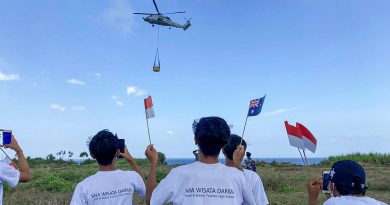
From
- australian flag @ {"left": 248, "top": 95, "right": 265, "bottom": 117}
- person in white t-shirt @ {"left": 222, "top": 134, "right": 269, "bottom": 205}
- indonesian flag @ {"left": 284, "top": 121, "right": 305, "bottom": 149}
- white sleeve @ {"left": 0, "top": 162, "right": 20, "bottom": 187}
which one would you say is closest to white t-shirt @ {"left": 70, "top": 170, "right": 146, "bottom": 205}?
white sleeve @ {"left": 0, "top": 162, "right": 20, "bottom": 187}

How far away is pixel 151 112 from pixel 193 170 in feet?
8.40

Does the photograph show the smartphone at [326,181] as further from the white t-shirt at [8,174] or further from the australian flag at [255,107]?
the australian flag at [255,107]

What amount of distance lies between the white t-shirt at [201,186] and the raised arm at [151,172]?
0.46 metres

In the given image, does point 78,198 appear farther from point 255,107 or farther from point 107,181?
point 255,107

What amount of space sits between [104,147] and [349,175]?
76.0 inches

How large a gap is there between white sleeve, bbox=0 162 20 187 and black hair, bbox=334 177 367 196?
2763mm

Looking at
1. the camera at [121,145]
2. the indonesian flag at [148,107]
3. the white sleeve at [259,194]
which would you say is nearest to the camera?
the white sleeve at [259,194]

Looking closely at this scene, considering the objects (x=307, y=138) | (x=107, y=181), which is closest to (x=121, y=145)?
(x=107, y=181)

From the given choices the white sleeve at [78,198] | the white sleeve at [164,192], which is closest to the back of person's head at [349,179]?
the white sleeve at [164,192]

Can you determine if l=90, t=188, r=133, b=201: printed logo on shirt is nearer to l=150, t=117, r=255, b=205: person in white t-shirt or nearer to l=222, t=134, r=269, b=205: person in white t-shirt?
l=150, t=117, r=255, b=205: person in white t-shirt

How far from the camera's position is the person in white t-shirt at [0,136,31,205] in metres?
3.83

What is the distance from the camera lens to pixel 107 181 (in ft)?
11.6

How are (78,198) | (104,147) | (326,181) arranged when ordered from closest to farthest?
1. (326,181)
2. (78,198)
3. (104,147)

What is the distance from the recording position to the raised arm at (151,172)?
3.44 meters
